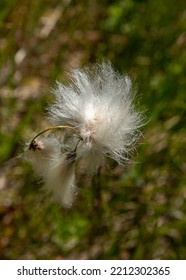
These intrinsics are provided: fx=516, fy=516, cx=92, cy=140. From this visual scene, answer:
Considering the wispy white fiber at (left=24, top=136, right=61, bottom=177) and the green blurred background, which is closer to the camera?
the wispy white fiber at (left=24, top=136, right=61, bottom=177)

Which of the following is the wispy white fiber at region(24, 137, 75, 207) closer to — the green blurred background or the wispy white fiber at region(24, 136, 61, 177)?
the wispy white fiber at region(24, 136, 61, 177)

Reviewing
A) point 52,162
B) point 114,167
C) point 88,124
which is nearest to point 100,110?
point 88,124

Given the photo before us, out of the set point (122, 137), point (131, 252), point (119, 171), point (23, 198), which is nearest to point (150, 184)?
point (119, 171)

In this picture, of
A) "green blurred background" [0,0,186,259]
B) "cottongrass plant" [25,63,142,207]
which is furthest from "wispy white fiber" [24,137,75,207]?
"green blurred background" [0,0,186,259]

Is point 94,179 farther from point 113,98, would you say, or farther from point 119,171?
point 113,98

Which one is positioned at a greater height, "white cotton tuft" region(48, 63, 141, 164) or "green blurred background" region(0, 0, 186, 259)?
"green blurred background" region(0, 0, 186, 259)

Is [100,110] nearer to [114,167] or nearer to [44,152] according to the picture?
[44,152]
